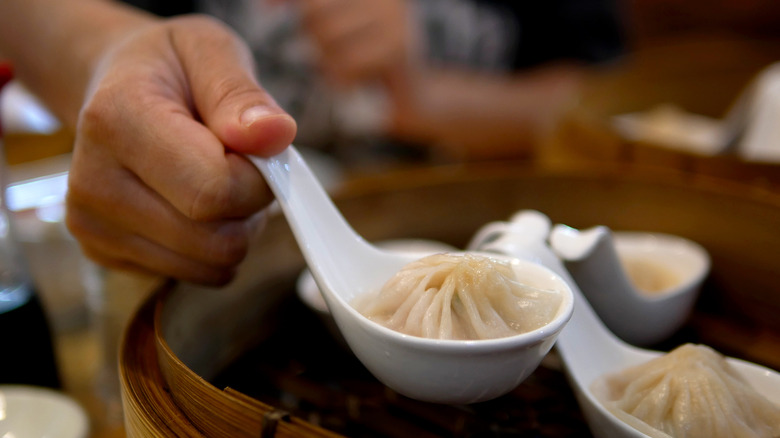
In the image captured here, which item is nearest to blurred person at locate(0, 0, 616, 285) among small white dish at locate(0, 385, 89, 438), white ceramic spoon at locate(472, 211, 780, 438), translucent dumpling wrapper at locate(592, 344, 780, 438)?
small white dish at locate(0, 385, 89, 438)

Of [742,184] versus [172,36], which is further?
[742,184]

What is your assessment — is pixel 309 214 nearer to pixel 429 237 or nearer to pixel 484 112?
pixel 429 237

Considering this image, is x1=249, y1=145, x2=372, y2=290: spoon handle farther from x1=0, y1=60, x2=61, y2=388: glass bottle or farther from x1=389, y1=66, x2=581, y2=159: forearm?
x1=389, y1=66, x2=581, y2=159: forearm

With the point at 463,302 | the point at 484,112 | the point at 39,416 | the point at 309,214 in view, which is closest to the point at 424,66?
the point at 484,112

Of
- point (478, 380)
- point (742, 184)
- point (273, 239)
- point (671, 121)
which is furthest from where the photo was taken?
point (671, 121)

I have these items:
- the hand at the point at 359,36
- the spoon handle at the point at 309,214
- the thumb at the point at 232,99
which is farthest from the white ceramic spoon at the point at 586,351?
the hand at the point at 359,36

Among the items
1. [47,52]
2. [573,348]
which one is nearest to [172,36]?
[47,52]

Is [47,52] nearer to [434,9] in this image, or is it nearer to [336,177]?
[336,177]
